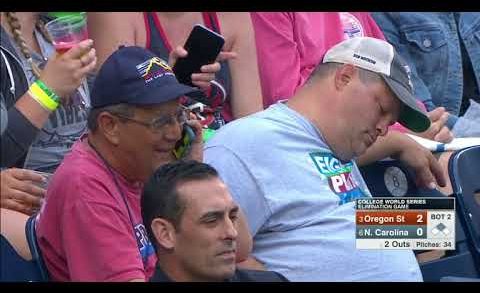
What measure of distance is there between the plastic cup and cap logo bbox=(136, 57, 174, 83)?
9.0 inches

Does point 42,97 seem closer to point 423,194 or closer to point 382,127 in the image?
point 382,127

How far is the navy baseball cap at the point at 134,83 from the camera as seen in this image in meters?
3.29

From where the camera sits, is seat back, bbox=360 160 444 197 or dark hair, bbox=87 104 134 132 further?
seat back, bbox=360 160 444 197

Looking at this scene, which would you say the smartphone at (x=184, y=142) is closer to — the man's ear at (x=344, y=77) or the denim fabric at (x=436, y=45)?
the man's ear at (x=344, y=77)

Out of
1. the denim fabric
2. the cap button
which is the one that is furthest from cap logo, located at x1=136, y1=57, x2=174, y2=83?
the cap button

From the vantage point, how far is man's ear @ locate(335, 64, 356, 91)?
12.1ft

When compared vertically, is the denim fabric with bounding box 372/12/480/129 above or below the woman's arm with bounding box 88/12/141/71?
below

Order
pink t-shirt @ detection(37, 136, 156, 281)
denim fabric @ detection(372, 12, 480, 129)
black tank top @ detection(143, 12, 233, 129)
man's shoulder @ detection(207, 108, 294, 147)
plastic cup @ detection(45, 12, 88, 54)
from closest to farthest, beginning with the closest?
pink t-shirt @ detection(37, 136, 156, 281)
plastic cup @ detection(45, 12, 88, 54)
man's shoulder @ detection(207, 108, 294, 147)
black tank top @ detection(143, 12, 233, 129)
denim fabric @ detection(372, 12, 480, 129)

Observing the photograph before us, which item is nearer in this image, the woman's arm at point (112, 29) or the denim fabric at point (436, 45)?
the woman's arm at point (112, 29)

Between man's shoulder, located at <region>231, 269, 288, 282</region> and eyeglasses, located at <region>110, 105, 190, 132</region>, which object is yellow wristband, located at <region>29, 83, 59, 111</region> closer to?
eyeglasses, located at <region>110, 105, 190, 132</region>

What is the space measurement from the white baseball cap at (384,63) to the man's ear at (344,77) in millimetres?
21

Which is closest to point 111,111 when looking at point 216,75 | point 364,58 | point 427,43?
point 216,75

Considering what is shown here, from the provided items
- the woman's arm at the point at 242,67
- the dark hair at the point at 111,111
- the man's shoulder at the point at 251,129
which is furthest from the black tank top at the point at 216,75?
the dark hair at the point at 111,111

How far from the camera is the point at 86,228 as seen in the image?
10.2ft
